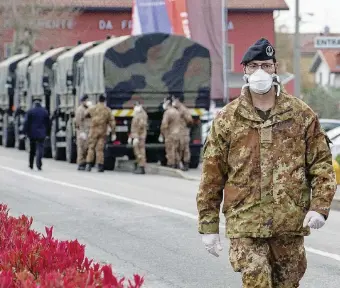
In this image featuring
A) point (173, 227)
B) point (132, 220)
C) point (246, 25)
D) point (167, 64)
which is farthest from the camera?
point (246, 25)

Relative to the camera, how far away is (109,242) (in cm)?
1440

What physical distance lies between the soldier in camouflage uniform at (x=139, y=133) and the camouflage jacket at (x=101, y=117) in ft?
1.71

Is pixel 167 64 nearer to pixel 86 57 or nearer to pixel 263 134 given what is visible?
pixel 86 57

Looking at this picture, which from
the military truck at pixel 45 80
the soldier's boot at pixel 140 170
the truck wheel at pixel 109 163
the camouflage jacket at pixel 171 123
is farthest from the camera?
the military truck at pixel 45 80

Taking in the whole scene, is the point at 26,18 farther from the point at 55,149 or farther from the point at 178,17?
the point at 178,17

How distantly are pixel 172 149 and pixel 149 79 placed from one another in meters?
1.89

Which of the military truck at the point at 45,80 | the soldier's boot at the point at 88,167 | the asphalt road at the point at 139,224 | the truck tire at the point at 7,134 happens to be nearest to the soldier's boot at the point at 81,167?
the soldier's boot at the point at 88,167

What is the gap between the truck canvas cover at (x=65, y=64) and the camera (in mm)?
32094

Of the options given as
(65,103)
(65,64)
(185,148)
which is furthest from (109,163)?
(65,64)

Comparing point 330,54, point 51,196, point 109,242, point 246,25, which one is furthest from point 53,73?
point 330,54

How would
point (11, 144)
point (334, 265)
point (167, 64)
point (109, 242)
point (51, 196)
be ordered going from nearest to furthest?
point (334, 265) < point (109, 242) < point (51, 196) < point (167, 64) < point (11, 144)

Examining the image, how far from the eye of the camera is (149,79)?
29.4m

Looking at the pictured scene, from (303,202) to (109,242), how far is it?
750 cm

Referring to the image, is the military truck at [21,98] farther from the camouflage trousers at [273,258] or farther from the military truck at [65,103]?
the camouflage trousers at [273,258]
